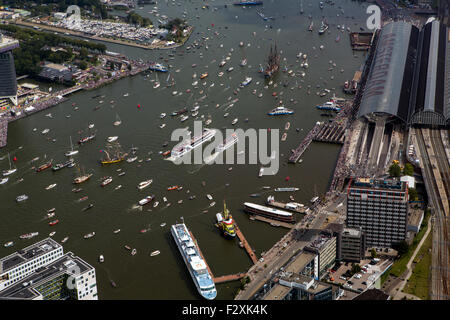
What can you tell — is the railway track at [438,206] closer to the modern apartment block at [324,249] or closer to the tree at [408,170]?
the tree at [408,170]

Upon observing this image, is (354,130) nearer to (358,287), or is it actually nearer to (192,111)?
(192,111)

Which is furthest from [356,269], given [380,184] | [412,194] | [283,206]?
[412,194]

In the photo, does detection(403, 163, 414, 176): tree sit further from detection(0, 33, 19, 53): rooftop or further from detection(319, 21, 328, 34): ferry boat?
detection(319, 21, 328, 34): ferry boat

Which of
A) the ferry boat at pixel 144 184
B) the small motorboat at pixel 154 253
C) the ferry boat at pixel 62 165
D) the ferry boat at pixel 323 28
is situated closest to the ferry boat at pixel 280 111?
the ferry boat at pixel 144 184

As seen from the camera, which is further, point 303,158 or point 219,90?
point 219,90

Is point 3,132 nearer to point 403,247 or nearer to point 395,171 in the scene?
point 395,171

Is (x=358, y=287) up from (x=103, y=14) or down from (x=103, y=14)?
down

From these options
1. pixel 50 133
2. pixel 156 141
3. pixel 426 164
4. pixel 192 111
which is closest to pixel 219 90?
Result: pixel 192 111
